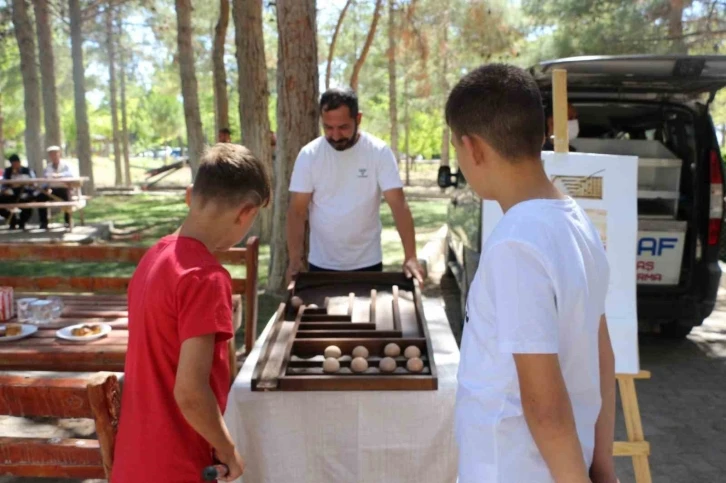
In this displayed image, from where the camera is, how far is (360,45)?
28375mm

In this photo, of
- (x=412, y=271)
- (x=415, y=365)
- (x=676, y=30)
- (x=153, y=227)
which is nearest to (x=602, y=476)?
(x=415, y=365)

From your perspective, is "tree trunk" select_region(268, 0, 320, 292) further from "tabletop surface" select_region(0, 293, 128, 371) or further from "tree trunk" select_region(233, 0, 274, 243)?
"tabletop surface" select_region(0, 293, 128, 371)

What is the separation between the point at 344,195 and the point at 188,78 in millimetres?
9565

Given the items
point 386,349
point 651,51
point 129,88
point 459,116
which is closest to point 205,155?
point 459,116

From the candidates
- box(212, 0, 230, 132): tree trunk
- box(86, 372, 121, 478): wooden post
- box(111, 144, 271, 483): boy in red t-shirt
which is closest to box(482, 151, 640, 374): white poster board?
box(111, 144, 271, 483): boy in red t-shirt

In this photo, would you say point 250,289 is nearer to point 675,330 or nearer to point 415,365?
point 415,365

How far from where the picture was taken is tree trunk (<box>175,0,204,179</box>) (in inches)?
463

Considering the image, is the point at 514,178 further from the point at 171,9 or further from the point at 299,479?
the point at 171,9

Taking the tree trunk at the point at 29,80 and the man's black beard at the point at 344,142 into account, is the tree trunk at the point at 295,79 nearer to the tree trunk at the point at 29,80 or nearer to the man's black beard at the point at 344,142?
the man's black beard at the point at 344,142

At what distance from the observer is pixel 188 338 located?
1520mm

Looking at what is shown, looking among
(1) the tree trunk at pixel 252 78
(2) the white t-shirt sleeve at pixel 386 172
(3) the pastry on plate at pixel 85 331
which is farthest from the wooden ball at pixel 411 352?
(1) the tree trunk at pixel 252 78

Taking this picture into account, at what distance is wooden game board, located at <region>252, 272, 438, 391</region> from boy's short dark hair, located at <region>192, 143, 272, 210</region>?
0.58m

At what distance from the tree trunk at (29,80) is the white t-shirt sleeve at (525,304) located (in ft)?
59.0

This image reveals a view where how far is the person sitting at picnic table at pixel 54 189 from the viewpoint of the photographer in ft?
40.9
